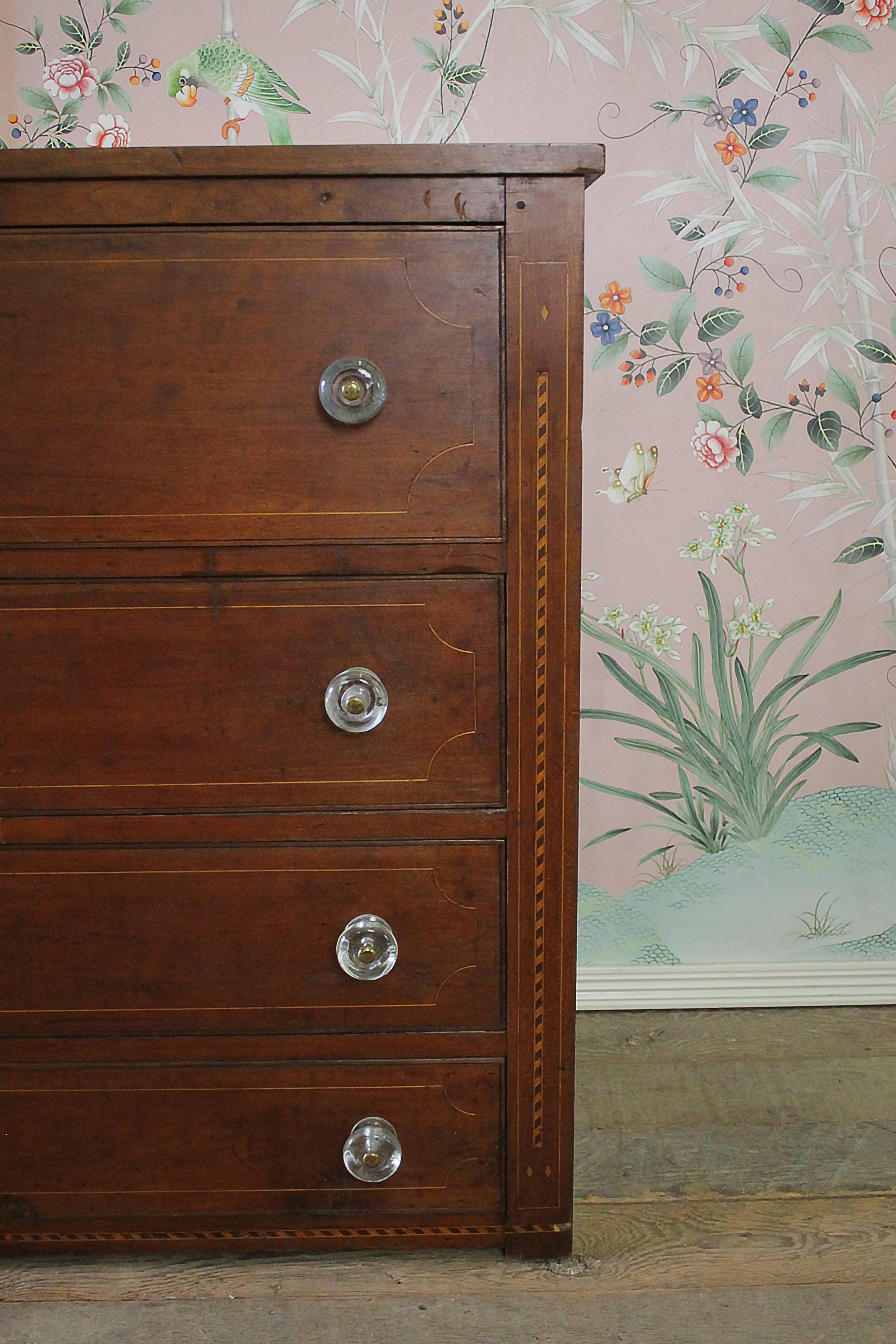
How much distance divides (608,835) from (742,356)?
2.80ft

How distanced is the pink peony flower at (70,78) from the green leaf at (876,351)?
1.30 metres

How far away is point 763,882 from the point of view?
1.82 meters

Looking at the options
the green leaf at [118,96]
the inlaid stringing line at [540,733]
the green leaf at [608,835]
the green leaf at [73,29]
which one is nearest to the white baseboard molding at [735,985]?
the green leaf at [608,835]

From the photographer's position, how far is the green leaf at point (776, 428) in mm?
1690

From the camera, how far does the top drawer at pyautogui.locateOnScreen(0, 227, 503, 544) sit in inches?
39.8

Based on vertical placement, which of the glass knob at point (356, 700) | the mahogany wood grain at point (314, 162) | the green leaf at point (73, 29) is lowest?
the glass knob at point (356, 700)

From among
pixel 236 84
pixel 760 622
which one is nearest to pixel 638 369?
pixel 760 622

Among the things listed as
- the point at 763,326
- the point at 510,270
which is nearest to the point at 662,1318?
the point at 510,270

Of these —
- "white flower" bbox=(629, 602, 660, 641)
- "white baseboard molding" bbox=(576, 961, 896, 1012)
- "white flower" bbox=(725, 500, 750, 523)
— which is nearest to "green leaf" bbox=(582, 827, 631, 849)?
"white baseboard molding" bbox=(576, 961, 896, 1012)

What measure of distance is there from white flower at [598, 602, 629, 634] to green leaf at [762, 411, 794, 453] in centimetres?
37

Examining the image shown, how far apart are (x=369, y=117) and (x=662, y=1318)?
5.61 feet

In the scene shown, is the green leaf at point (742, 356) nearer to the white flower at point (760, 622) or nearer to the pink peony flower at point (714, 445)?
the pink peony flower at point (714, 445)

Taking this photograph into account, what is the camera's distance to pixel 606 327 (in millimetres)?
1656

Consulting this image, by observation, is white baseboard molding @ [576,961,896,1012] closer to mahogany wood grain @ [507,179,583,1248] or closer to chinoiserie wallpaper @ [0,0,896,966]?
chinoiserie wallpaper @ [0,0,896,966]
